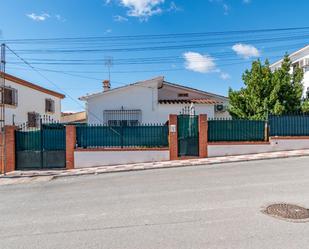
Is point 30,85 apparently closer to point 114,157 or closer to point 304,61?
point 114,157

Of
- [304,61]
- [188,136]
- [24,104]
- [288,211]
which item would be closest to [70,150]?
[188,136]

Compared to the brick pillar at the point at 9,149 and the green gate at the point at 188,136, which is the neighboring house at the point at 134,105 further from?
the brick pillar at the point at 9,149

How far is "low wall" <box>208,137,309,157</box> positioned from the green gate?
753mm

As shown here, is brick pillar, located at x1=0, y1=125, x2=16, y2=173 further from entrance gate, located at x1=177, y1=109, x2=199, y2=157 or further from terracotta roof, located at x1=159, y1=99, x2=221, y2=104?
terracotta roof, located at x1=159, y1=99, x2=221, y2=104

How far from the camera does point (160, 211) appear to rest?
613cm

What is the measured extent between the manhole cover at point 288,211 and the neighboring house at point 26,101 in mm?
17427

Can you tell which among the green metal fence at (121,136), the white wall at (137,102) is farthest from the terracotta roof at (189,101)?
the green metal fence at (121,136)

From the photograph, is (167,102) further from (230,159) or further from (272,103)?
(230,159)

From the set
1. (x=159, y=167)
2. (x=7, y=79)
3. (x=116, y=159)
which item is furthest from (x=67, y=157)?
(x=7, y=79)

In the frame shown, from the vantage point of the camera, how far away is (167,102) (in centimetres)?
2109

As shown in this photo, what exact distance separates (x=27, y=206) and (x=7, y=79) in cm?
1848

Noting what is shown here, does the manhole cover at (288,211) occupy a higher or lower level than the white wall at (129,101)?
lower

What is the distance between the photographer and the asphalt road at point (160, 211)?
456 centimetres

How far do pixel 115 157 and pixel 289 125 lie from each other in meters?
8.84
